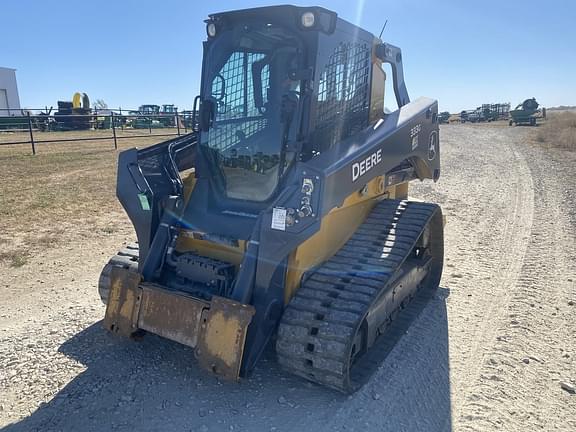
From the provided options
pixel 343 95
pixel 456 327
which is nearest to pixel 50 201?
pixel 343 95

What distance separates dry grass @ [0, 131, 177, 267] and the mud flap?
2.95 meters

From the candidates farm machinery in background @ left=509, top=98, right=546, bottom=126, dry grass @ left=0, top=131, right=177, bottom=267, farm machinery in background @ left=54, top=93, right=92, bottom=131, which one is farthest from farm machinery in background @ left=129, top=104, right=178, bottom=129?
farm machinery in background @ left=509, top=98, right=546, bottom=126

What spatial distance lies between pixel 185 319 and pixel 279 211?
3.28 ft

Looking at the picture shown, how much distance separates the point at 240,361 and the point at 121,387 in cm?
96

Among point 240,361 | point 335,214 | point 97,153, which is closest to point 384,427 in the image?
point 240,361

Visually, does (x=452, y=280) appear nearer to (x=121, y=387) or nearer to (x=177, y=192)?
(x=177, y=192)

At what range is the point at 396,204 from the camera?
432cm

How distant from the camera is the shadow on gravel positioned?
9.71 ft

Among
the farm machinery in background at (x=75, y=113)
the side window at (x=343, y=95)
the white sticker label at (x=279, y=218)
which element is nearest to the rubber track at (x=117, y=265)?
the white sticker label at (x=279, y=218)

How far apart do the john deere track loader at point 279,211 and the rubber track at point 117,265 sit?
1cm

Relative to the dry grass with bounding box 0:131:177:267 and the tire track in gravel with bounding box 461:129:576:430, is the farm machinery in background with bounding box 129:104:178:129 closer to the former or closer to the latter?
the dry grass with bounding box 0:131:177:267

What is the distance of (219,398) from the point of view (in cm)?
321

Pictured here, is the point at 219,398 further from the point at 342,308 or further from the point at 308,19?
the point at 308,19

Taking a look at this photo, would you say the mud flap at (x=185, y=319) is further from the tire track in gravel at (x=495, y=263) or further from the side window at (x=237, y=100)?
the tire track in gravel at (x=495, y=263)
